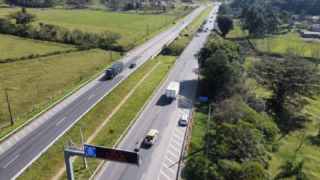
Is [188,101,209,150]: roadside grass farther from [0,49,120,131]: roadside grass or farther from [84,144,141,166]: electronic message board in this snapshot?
[0,49,120,131]: roadside grass

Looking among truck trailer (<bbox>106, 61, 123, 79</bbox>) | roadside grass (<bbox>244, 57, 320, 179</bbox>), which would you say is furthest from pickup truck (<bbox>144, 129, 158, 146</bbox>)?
truck trailer (<bbox>106, 61, 123, 79</bbox>)

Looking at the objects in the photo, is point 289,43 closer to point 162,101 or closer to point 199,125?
point 162,101

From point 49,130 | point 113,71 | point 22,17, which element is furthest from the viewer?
point 22,17

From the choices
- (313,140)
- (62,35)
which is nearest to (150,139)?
(313,140)

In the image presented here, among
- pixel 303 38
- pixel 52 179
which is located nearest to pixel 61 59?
pixel 52 179

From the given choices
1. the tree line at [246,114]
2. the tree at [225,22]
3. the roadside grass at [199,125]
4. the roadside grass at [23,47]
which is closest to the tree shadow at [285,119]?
the tree line at [246,114]

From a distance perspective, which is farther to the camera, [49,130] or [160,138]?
[49,130]
